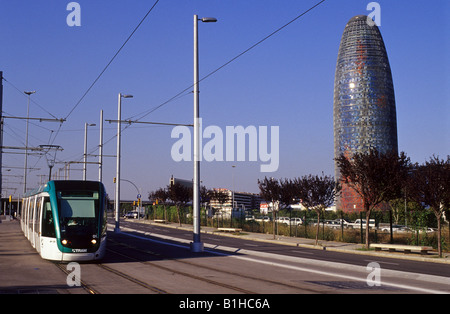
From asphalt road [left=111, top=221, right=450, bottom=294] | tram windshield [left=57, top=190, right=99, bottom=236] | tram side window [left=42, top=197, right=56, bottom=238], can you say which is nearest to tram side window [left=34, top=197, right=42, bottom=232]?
tram side window [left=42, top=197, right=56, bottom=238]

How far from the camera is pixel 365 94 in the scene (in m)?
158

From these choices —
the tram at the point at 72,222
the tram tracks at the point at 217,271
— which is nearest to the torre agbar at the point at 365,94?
the tram tracks at the point at 217,271

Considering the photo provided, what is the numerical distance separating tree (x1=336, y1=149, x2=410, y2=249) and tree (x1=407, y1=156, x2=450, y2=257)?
270 centimetres

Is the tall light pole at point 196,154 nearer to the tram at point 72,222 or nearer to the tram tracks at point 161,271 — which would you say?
the tram tracks at point 161,271

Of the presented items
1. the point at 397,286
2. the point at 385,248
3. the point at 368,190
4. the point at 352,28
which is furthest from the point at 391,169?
the point at 352,28

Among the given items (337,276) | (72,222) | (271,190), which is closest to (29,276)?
(72,222)

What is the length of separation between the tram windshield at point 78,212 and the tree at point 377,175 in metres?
16.7

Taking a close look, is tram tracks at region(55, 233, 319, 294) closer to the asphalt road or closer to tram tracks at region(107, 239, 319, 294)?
tram tracks at region(107, 239, 319, 294)

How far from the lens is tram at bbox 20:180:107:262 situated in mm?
17016

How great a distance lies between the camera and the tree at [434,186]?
2375 cm

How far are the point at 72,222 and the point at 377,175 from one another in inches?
711

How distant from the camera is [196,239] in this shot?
942 inches

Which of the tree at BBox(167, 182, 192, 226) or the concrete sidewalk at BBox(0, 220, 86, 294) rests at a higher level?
the tree at BBox(167, 182, 192, 226)

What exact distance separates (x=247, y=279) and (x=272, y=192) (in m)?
25.3
